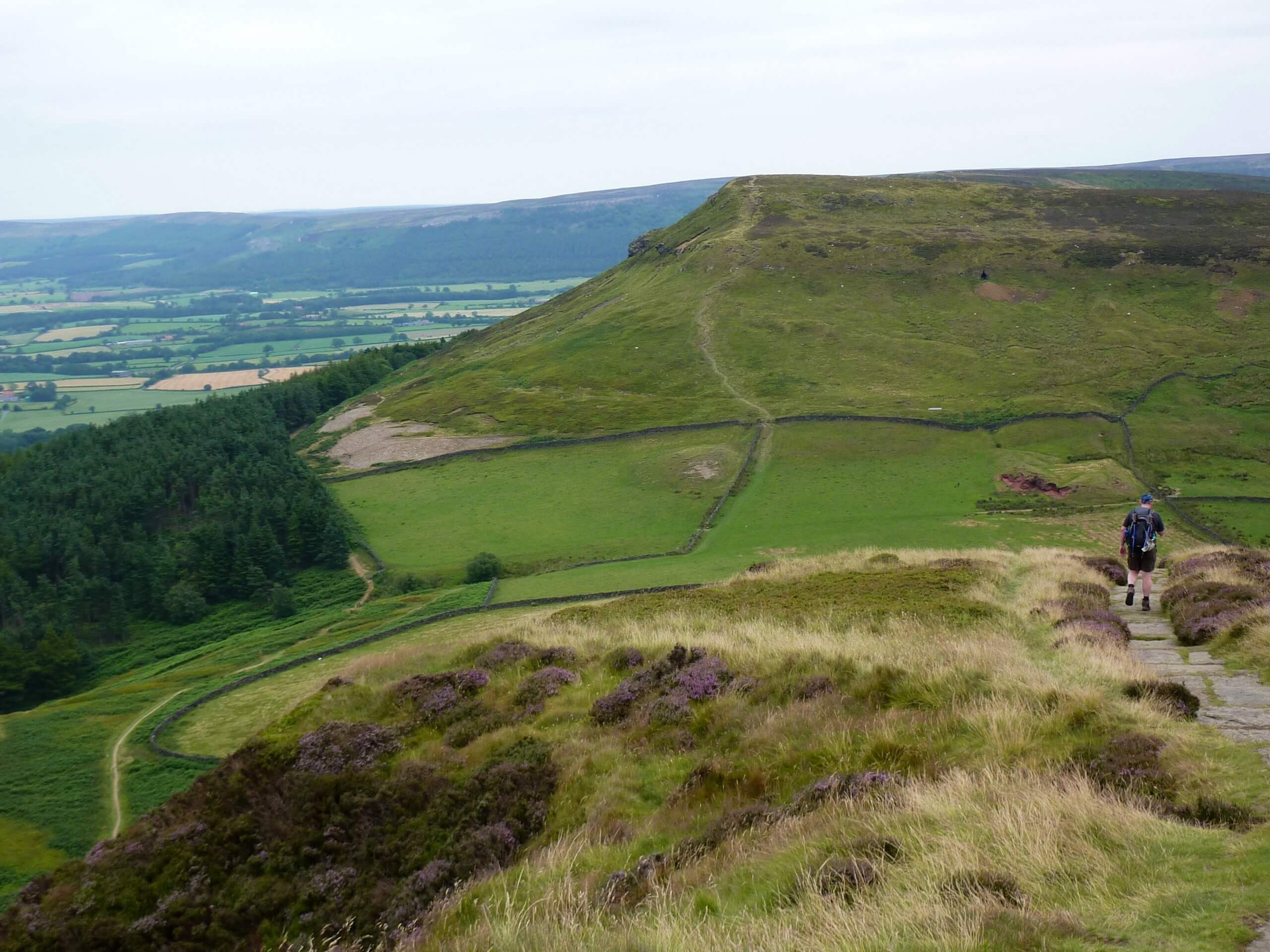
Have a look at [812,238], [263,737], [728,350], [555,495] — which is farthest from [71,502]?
[812,238]

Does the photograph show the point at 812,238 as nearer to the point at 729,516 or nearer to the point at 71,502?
the point at 729,516

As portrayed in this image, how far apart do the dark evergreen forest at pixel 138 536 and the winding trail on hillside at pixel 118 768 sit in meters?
26.0

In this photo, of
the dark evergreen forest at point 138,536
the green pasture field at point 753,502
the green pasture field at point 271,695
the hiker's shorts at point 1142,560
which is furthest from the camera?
the dark evergreen forest at point 138,536

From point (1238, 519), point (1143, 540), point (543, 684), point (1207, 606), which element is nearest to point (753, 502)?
point (1238, 519)

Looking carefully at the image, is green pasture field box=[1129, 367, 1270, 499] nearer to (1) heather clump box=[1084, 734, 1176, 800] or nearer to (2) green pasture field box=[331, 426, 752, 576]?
(2) green pasture field box=[331, 426, 752, 576]

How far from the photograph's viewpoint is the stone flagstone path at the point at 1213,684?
449 inches

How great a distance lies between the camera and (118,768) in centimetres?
3388

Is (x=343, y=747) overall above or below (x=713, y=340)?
above

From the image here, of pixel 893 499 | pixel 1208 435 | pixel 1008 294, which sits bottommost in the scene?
pixel 893 499

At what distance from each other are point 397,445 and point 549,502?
104 ft

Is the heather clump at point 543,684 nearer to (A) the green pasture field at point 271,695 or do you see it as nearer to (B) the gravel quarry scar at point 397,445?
(A) the green pasture field at point 271,695

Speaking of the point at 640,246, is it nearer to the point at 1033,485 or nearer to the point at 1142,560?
the point at 1033,485

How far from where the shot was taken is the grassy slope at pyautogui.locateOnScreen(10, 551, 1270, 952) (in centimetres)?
737

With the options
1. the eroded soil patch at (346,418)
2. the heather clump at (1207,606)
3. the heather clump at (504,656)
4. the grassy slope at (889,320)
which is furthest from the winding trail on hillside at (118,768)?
the eroded soil patch at (346,418)
